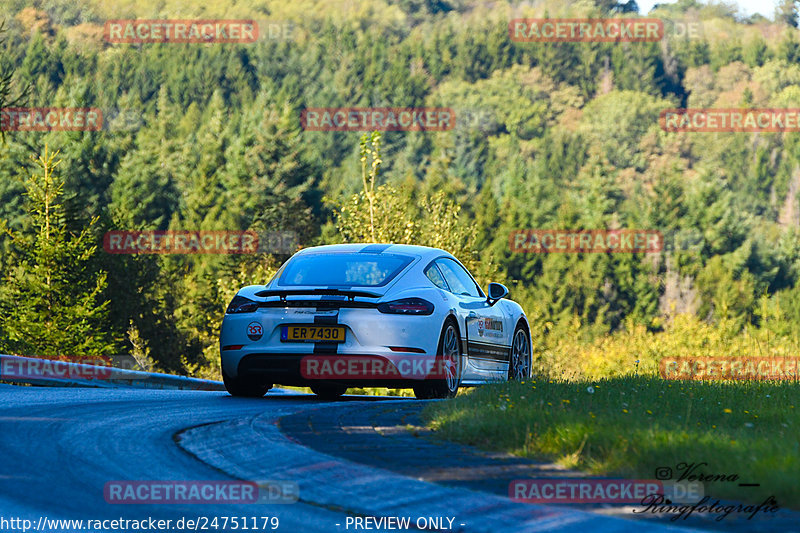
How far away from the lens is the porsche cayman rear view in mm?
10797

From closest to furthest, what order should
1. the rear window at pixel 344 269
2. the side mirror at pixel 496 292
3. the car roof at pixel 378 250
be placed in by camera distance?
the rear window at pixel 344 269 < the car roof at pixel 378 250 < the side mirror at pixel 496 292

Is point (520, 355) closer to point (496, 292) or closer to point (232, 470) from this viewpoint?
point (496, 292)

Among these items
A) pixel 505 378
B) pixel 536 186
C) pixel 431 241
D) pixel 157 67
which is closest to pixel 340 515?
pixel 505 378

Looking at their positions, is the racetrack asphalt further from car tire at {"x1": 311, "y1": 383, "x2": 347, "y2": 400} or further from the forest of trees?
the forest of trees

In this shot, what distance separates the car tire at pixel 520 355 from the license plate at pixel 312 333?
2945 millimetres

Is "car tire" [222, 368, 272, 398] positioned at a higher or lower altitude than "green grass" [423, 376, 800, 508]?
lower

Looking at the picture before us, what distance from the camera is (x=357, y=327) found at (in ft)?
35.3

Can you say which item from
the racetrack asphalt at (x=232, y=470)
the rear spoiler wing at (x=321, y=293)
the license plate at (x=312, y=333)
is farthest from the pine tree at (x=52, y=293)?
the racetrack asphalt at (x=232, y=470)

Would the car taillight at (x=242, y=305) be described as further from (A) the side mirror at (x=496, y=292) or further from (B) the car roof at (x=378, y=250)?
(A) the side mirror at (x=496, y=292)

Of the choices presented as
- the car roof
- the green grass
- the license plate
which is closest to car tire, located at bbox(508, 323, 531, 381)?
the car roof

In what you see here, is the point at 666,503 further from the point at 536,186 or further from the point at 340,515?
the point at 536,186

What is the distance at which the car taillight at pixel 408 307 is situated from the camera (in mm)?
10898

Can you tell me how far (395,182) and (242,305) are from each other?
106 metres

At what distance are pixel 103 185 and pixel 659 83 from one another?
126m
